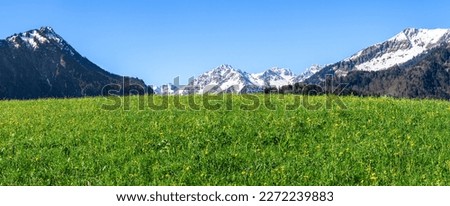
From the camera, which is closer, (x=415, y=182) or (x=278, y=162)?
(x=415, y=182)

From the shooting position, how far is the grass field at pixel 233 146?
1473 centimetres

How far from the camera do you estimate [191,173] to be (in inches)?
588

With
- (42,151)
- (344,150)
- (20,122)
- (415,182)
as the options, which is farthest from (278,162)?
(20,122)

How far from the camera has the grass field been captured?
14734mm

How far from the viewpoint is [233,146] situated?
59.4ft
